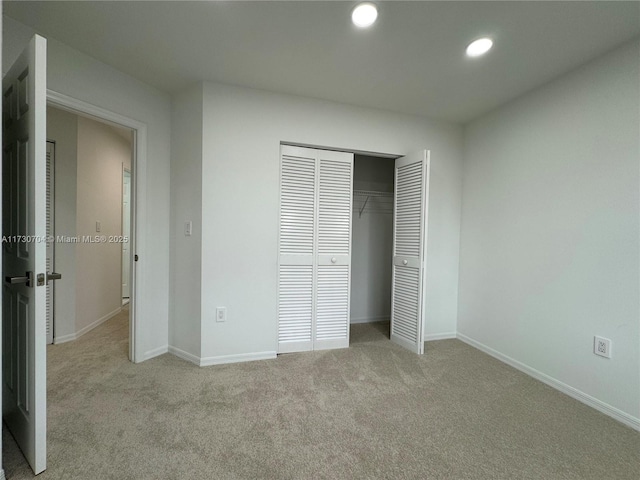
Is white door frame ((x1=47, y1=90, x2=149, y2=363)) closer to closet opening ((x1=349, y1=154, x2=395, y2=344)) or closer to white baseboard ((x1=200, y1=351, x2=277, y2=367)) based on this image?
white baseboard ((x1=200, y1=351, x2=277, y2=367))

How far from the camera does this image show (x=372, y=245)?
378cm

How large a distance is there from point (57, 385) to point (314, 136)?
2.79 meters

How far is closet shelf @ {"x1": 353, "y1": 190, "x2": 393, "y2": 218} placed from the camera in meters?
3.66

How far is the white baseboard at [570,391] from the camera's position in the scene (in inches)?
70.1

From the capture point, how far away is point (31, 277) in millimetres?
1262

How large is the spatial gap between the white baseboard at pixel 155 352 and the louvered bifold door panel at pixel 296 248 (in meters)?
1.05

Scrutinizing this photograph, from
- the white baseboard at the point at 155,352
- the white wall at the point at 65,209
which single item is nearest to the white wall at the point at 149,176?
the white baseboard at the point at 155,352

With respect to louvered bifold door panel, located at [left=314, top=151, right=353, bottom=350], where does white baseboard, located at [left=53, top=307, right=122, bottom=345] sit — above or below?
below

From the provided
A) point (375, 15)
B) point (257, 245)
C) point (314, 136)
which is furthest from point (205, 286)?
point (375, 15)

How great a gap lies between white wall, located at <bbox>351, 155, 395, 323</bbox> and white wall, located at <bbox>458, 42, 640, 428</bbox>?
1135 millimetres

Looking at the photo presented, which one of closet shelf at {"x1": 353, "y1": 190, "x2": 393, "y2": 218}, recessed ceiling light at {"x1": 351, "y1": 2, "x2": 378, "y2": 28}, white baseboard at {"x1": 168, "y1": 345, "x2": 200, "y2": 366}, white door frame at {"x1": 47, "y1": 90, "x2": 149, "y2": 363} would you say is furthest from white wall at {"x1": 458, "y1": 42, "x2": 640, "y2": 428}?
white door frame at {"x1": 47, "y1": 90, "x2": 149, "y2": 363}

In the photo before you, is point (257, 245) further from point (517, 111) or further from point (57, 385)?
point (517, 111)

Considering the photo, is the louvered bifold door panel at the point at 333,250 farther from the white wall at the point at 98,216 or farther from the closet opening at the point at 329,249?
the white wall at the point at 98,216

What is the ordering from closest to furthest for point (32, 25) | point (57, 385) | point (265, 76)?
point (32, 25), point (57, 385), point (265, 76)
